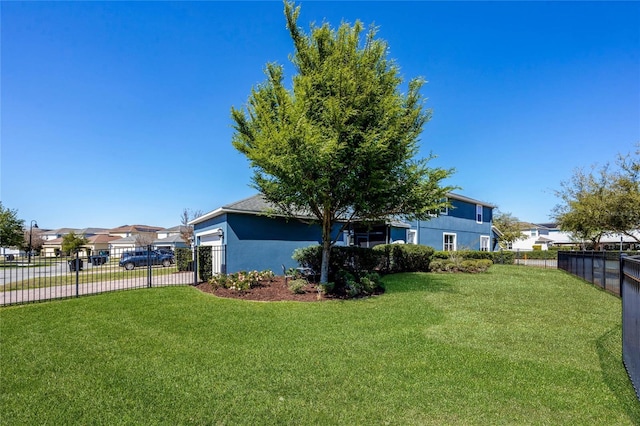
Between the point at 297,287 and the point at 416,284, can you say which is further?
the point at 416,284

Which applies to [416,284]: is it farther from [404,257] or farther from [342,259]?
[404,257]

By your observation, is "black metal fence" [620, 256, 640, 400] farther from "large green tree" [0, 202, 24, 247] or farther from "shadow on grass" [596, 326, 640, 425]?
"large green tree" [0, 202, 24, 247]

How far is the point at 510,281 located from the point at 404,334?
29.5 feet

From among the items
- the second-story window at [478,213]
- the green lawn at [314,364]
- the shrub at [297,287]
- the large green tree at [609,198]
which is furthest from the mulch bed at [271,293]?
the second-story window at [478,213]

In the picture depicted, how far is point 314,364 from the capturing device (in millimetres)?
4480

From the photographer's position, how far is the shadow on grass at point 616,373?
336 centimetres

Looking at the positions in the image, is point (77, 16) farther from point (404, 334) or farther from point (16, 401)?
point (404, 334)

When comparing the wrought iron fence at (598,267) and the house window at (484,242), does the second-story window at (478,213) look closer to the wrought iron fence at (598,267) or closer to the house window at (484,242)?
the house window at (484,242)

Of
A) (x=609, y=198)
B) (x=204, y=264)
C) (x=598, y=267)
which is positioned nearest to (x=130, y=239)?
(x=204, y=264)

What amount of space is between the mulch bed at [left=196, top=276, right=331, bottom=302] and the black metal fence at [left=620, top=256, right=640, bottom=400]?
646 cm

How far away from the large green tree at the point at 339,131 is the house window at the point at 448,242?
14.2 meters

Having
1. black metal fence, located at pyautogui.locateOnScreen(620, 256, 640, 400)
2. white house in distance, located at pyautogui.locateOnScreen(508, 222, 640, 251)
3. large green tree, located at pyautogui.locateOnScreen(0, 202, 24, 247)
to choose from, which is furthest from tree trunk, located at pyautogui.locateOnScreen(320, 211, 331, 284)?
white house in distance, located at pyautogui.locateOnScreen(508, 222, 640, 251)

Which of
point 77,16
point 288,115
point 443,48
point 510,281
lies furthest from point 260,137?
point 510,281

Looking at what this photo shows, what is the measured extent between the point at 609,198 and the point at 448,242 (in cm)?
1016
